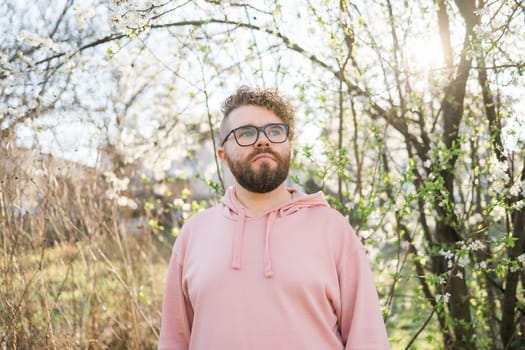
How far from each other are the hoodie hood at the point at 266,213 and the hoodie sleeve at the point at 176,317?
276mm

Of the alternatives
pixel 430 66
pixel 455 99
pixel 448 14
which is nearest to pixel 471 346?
pixel 455 99

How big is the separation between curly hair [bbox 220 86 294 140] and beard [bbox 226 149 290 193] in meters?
0.16

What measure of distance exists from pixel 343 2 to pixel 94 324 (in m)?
2.54

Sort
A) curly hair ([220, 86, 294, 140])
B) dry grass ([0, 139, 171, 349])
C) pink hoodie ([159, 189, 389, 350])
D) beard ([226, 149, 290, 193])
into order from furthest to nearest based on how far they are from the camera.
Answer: dry grass ([0, 139, 171, 349]) → curly hair ([220, 86, 294, 140]) → beard ([226, 149, 290, 193]) → pink hoodie ([159, 189, 389, 350])

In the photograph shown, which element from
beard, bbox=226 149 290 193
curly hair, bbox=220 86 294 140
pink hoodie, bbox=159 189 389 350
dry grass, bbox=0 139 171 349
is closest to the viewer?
pink hoodie, bbox=159 189 389 350

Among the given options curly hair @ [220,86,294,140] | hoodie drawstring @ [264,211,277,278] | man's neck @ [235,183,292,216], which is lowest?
hoodie drawstring @ [264,211,277,278]

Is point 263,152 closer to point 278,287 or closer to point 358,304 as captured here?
point 278,287

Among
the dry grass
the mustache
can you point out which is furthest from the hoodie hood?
the dry grass

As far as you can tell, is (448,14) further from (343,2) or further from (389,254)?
(389,254)

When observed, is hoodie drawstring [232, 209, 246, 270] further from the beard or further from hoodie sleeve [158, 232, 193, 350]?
hoodie sleeve [158, 232, 193, 350]

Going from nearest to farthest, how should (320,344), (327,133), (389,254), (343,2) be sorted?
(320,344)
(343,2)
(327,133)
(389,254)

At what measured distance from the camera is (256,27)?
10.6 feet

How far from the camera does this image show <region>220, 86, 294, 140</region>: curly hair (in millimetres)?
1980

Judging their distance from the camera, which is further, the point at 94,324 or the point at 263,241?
the point at 94,324
